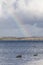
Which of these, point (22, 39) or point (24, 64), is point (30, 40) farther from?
point (24, 64)

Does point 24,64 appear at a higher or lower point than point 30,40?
lower

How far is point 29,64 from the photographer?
34438 mm

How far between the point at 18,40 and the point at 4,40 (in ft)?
23.0

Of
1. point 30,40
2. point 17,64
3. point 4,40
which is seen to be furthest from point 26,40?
point 17,64

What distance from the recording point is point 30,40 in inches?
4503

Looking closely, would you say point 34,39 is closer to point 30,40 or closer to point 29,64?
point 30,40

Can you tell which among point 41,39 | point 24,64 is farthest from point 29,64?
point 41,39

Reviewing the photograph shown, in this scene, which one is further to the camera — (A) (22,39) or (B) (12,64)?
(A) (22,39)

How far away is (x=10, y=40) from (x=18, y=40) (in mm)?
4247

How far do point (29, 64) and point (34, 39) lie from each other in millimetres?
79056

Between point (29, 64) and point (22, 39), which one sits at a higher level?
point (22, 39)

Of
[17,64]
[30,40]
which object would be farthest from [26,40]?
[17,64]

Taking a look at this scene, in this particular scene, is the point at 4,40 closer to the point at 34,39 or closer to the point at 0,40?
the point at 0,40

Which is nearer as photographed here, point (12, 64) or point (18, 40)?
point (12, 64)
